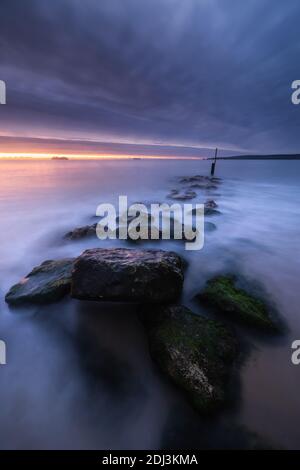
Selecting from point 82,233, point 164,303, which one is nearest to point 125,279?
point 164,303

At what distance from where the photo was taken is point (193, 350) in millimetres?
3270

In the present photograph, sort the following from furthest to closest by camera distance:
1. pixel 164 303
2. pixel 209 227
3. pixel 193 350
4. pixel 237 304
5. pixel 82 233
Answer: pixel 209 227, pixel 82 233, pixel 237 304, pixel 164 303, pixel 193 350

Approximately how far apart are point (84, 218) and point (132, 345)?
32.2ft

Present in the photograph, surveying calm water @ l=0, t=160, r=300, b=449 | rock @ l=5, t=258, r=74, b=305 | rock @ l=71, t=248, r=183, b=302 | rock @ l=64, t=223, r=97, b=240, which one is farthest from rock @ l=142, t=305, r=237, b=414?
rock @ l=64, t=223, r=97, b=240

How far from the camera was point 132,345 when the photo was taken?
152 inches

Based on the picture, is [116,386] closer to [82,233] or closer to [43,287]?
[43,287]

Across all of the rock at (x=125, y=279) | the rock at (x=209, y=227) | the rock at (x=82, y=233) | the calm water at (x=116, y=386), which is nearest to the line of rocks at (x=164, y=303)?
the rock at (x=125, y=279)

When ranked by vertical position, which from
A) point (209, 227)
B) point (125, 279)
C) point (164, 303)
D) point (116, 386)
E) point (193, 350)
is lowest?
point (116, 386)

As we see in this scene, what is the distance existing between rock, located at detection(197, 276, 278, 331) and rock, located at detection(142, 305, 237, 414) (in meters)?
0.54

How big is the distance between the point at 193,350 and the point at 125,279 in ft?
5.12

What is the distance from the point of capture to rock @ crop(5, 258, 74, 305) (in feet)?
15.4

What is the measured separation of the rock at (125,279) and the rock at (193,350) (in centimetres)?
37

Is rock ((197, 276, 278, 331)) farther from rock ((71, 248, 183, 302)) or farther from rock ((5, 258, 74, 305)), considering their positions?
rock ((5, 258, 74, 305))

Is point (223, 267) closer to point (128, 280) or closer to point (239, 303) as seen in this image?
point (239, 303)
